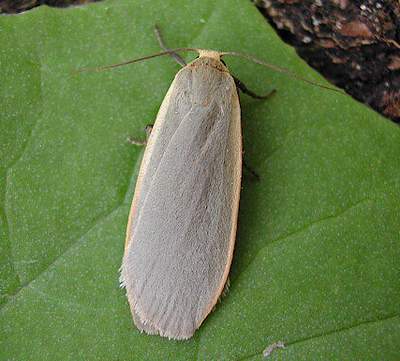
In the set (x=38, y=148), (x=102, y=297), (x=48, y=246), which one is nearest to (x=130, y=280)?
(x=102, y=297)

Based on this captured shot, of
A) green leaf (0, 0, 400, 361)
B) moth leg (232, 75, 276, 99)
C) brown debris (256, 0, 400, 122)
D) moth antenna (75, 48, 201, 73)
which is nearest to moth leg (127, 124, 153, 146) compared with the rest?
green leaf (0, 0, 400, 361)

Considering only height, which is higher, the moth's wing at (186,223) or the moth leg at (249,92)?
the moth leg at (249,92)

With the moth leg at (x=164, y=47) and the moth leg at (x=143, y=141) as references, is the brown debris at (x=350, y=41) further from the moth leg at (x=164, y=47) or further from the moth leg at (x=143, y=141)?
the moth leg at (x=143, y=141)

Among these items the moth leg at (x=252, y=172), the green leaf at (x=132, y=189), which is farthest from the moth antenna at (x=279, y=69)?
the moth leg at (x=252, y=172)

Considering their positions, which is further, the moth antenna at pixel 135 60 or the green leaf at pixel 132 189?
the moth antenna at pixel 135 60

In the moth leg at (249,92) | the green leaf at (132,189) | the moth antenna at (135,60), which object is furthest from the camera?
the moth leg at (249,92)

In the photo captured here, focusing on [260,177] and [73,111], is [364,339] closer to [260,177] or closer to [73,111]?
[260,177]
